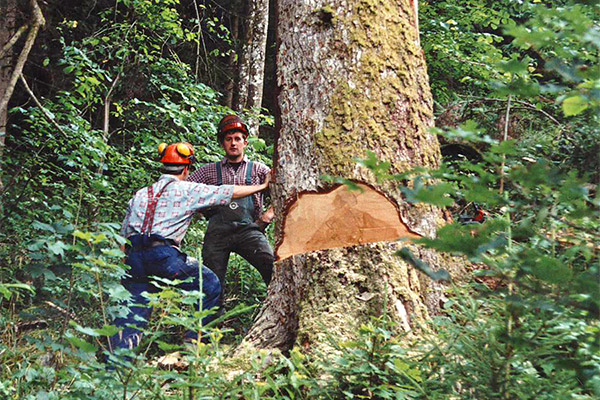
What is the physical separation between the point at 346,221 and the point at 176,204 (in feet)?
6.33

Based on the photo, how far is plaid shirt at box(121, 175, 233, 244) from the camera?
15.9 feet

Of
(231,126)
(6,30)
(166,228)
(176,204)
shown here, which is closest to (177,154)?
(176,204)

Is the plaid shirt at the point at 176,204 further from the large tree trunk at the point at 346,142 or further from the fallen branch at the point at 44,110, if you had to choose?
the fallen branch at the point at 44,110

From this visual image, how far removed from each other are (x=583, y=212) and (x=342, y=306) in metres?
1.97

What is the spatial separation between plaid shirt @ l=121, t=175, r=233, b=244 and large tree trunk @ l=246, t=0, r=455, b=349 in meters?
1.19

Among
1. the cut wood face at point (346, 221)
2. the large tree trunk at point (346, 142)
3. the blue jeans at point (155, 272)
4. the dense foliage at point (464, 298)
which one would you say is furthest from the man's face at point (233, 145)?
the cut wood face at point (346, 221)

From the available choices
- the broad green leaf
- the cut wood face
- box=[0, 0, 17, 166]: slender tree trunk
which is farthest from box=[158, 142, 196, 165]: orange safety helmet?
box=[0, 0, 17, 166]: slender tree trunk

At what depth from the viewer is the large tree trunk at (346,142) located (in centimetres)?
335

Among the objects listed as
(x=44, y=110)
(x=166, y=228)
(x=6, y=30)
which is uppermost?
(x=6, y=30)

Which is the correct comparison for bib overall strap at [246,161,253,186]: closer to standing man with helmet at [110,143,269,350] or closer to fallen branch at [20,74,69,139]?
standing man with helmet at [110,143,269,350]

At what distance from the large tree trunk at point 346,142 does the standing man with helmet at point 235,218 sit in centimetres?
197

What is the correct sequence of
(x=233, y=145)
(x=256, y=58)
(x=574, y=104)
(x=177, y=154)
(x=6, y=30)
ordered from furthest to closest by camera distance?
(x=256, y=58), (x=6, y=30), (x=233, y=145), (x=177, y=154), (x=574, y=104)

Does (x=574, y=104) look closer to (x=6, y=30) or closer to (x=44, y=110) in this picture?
(x=44, y=110)

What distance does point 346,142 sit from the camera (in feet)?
11.8
